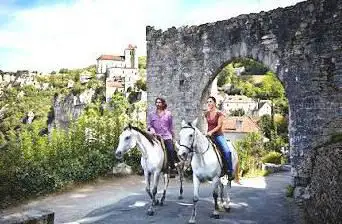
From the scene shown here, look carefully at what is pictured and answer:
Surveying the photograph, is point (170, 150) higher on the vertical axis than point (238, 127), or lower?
higher

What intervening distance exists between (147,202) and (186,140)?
2532 millimetres

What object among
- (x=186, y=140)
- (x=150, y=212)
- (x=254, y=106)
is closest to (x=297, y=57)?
(x=186, y=140)

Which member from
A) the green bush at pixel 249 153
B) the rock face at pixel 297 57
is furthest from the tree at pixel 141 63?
the rock face at pixel 297 57

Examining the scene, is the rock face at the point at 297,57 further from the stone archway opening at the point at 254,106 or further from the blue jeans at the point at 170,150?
the stone archway opening at the point at 254,106

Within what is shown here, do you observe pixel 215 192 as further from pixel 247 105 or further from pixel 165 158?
pixel 247 105

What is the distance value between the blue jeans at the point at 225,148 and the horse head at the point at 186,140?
877 millimetres

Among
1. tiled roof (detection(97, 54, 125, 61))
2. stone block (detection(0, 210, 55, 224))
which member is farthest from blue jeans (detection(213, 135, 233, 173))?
tiled roof (detection(97, 54, 125, 61))

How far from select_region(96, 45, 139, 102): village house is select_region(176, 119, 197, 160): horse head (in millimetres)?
84270

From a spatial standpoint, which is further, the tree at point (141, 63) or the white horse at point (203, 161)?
the tree at point (141, 63)

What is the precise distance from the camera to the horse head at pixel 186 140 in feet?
22.9

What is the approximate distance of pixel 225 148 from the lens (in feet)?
26.0

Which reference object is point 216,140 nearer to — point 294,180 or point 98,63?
point 294,180

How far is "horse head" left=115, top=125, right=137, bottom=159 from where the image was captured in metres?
7.79

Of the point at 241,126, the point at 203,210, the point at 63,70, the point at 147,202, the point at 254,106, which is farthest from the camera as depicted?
the point at 63,70
